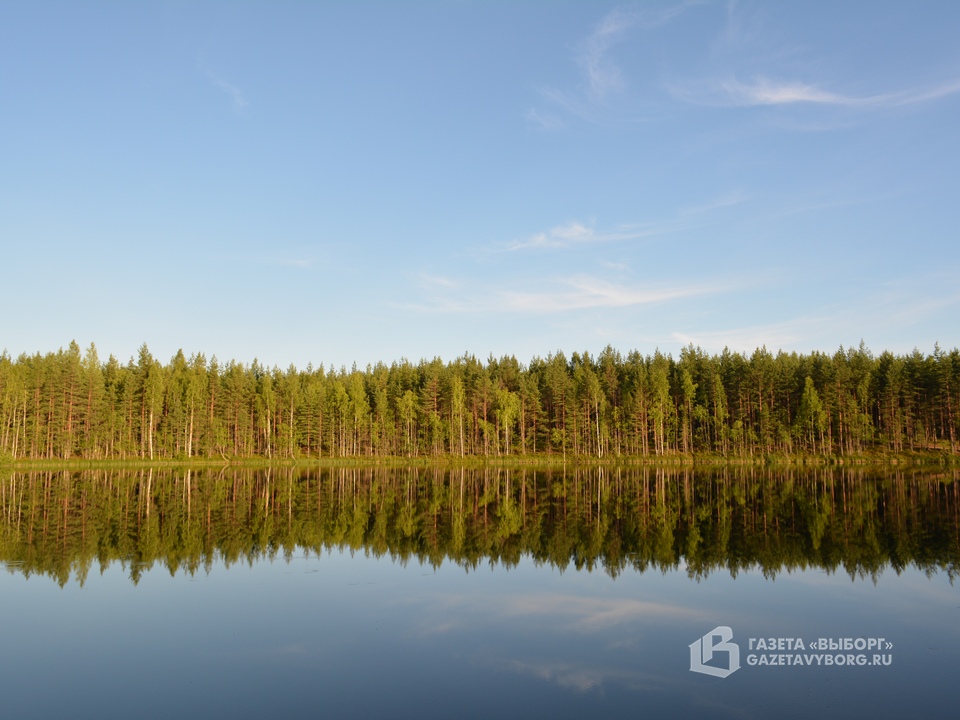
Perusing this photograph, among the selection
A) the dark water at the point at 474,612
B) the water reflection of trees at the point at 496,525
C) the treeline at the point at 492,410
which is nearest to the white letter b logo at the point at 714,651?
the dark water at the point at 474,612

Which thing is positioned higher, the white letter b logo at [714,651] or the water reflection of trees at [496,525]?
the white letter b logo at [714,651]

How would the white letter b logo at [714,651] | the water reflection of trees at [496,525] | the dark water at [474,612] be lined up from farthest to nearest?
the water reflection of trees at [496,525] < the white letter b logo at [714,651] < the dark water at [474,612]

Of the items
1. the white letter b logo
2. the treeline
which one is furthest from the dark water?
the treeline

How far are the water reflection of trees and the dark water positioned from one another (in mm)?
251

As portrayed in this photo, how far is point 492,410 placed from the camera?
376 ft

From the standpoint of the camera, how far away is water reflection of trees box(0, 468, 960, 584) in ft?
86.6

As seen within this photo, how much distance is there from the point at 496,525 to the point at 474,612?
17392mm

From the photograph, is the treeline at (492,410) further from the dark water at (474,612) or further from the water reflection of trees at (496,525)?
the dark water at (474,612)

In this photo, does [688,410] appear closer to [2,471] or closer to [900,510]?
[900,510]

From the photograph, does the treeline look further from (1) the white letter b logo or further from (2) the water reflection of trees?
(1) the white letter b logo

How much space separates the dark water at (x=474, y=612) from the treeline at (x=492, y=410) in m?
61.2

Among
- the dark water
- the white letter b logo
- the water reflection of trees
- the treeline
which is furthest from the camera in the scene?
the treeline

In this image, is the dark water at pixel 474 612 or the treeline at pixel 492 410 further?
the treeline at pixel 492 410

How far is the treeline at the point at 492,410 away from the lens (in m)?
95.4
